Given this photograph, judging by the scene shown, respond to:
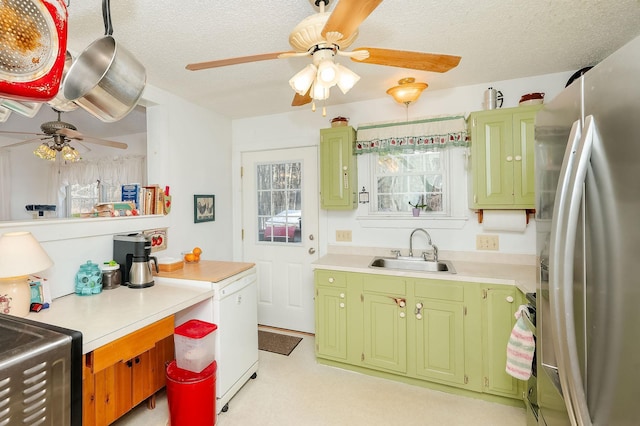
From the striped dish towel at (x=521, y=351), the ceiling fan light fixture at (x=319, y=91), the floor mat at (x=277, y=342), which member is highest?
the ceiling fan light fixture at (x=319, y=91)

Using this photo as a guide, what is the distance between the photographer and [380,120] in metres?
2.80

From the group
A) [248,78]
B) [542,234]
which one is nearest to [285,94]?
[248,78]

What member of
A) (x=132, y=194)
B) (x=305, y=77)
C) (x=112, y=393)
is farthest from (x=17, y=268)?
(x=305, y=77)

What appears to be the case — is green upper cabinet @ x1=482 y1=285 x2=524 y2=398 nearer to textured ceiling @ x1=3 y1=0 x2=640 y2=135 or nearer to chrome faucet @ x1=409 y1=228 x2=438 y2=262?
chrome faucet @ x1=409 y1=228 x2=438 y2=262

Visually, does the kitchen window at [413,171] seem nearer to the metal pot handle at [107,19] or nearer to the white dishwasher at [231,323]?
the white dishwasher at [231,323]

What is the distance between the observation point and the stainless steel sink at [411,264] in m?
2.48

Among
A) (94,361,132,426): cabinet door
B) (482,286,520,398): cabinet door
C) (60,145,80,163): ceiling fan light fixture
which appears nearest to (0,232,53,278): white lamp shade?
(94,361,132,426): cabinet door

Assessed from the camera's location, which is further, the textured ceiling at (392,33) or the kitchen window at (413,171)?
the kitchen window at (413,171)

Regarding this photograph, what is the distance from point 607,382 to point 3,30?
1664 millimetres

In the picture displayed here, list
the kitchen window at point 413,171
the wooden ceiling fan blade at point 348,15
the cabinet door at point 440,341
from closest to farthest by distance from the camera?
1. the wooden ceiling fan blade at point 348,15
2. the cabinet door at point 440,341
3. the kitchen window at point 413,171

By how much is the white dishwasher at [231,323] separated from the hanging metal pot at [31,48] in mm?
1398

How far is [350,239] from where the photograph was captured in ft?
9.67

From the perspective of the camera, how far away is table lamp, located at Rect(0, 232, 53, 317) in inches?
54.4

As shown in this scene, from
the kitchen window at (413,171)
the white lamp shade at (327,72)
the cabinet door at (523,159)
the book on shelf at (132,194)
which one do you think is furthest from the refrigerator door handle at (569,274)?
the book on shelf at (132,194)
